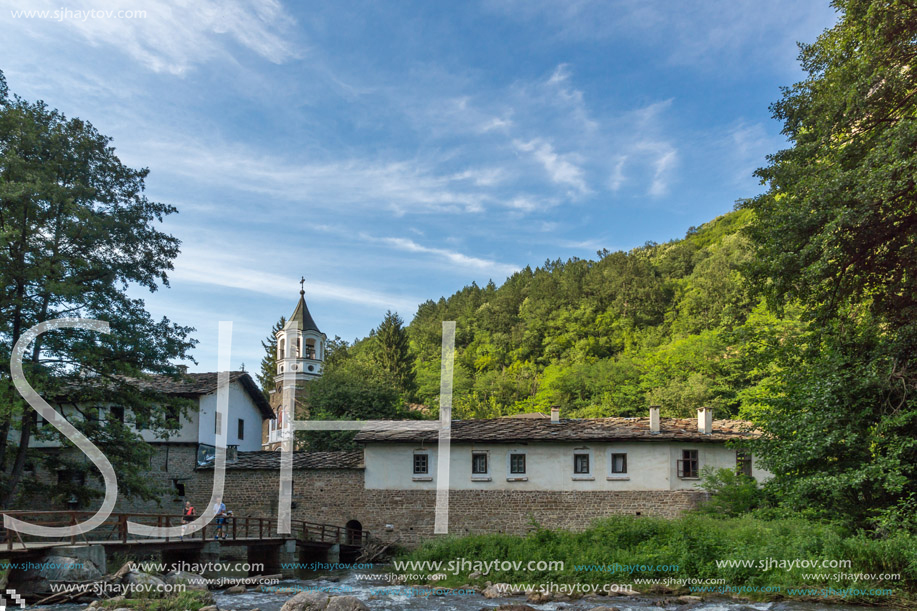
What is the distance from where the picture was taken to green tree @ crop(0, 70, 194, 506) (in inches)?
683

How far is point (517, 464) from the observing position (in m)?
25.5

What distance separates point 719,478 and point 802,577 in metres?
10.4

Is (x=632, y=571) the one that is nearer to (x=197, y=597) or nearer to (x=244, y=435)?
(x=197, y=597)

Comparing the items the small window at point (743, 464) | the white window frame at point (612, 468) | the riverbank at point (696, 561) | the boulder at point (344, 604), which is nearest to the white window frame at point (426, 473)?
the riverbank at point (696, 561)

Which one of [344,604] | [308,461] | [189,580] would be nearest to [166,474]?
[308,461]

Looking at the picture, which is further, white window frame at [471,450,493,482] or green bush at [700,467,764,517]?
white window frame at [471,450,493,482]

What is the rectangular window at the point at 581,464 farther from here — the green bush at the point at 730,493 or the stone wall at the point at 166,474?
the stone wall at the point at 166,474

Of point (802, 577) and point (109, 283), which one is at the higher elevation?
point (109, 283)

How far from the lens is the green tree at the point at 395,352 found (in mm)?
48594

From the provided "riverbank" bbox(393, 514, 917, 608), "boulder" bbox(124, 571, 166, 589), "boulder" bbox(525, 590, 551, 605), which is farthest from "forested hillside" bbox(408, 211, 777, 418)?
"boulder" bbox(124, 571, 166, 589)

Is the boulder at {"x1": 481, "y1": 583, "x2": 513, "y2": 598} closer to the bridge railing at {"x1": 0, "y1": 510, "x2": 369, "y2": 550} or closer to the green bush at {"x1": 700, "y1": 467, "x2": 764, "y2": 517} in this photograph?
the bridge railing at {"x1": 0, "y1": 510, "x2": 369, "y2": 550}

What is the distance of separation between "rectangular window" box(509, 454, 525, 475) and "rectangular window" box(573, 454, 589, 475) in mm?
1962

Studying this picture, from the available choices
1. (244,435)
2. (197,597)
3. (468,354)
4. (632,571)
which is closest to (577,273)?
(468,354)

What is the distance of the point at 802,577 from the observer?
13.5 m
